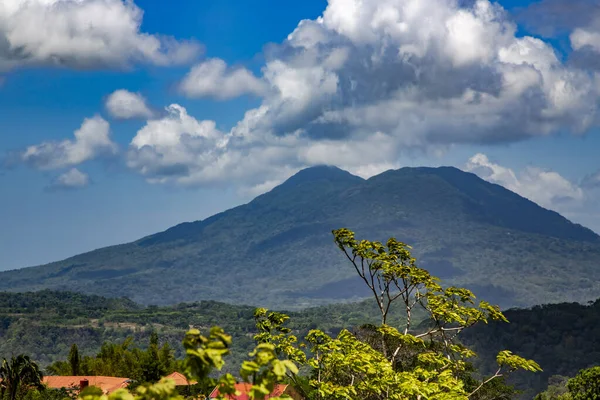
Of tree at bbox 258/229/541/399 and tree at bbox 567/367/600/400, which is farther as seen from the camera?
tree at bbox 567/367/600/400

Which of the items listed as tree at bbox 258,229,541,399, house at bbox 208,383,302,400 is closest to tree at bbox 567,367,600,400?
house at bbox 208,383,302,400

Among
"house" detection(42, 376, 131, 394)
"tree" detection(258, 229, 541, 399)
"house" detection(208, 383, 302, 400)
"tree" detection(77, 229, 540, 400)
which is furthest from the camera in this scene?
"house" detection(42, 376, 131, 394)

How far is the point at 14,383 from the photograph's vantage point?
69.6m

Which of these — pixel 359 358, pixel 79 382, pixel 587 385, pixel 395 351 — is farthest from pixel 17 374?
pixel 359 358

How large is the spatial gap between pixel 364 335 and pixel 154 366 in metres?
30.3

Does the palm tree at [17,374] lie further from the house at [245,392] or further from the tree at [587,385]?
the tree at [587,385]

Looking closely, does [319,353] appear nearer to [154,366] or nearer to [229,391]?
[229,391]

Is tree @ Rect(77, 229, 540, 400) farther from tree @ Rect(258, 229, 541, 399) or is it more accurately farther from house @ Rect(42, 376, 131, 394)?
house @ Rect(42, 376, 131, 394)

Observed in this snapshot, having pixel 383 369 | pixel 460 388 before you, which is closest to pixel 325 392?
pixel 383 369

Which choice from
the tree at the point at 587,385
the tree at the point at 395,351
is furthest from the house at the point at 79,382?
the tree at the point at 395,351

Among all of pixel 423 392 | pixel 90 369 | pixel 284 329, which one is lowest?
pixel 90 369

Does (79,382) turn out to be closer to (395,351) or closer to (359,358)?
(395,351)

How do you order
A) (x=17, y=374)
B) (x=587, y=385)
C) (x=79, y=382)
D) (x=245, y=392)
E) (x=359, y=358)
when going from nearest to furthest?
1. (x=245, y=392)
2. (x=359, y=358)
3. (x=587, y=385)
4. (x=17, y=374)
5. (x=79, y=382)

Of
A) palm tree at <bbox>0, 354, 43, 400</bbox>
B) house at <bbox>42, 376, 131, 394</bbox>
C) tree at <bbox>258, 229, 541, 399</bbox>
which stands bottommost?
house at <bbox>42, 376, 131, 394</bbox>
